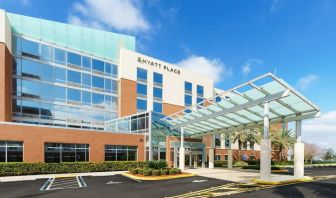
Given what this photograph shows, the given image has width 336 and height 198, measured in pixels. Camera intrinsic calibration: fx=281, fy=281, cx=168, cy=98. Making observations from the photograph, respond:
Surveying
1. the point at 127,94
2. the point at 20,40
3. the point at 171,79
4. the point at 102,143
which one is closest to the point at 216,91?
the point at 171,79

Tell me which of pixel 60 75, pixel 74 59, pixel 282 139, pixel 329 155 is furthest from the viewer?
pixel 329 155

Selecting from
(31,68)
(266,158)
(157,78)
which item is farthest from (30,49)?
(266,158)

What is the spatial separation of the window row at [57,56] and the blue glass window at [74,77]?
1150mm

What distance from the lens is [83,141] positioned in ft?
100

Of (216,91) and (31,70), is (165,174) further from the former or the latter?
(216,91)

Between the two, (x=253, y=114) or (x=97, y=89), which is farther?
(x=97, y=89)

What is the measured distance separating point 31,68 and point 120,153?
15.8 m

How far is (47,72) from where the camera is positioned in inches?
1469

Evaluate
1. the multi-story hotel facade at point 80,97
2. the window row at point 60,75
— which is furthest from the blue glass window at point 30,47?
the window row at point 60,75

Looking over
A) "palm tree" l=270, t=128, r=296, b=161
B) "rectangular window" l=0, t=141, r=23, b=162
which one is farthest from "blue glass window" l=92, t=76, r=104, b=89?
"palm tree" l=270, t=128, r=296, b=161

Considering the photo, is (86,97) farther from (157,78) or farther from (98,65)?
(157,78)

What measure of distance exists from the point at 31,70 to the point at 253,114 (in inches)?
1087

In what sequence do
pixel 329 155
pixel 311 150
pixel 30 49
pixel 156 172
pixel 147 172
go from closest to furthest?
pixel 147 172
pixel 156 172
pixel 30 49
pixel 311 150
pixel 329 155

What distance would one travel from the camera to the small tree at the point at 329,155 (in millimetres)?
80062
